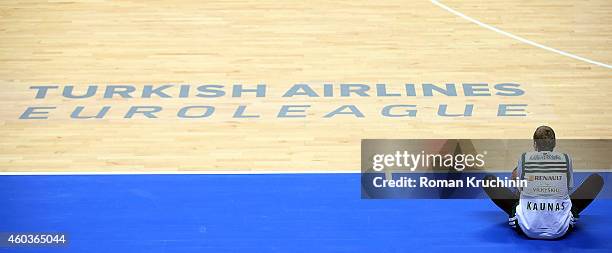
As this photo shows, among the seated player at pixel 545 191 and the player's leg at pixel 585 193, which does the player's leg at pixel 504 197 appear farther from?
the player's leg at pixel 585 193

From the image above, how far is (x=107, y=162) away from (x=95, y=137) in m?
0.71

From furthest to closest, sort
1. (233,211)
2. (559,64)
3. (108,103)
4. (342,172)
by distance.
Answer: (559,64)
(108,103)
(342,172)
(233,211)

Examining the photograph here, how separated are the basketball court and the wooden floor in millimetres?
29

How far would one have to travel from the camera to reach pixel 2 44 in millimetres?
13195

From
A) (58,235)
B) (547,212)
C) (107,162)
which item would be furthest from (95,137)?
(547,212)

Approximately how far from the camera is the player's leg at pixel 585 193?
28.9ft

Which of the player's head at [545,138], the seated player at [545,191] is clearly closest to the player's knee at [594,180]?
the seated player at [545,191]

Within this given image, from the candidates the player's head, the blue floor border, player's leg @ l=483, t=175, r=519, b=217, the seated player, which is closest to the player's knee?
the blue floor border

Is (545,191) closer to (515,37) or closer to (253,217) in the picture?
(253,217)

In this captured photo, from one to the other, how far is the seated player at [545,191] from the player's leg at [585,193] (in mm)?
328

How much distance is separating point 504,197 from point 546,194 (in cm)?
50

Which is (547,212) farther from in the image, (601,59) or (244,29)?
(244,29)

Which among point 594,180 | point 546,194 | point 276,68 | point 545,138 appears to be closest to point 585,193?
point 594,180

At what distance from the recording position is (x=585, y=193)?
29.3 feet
